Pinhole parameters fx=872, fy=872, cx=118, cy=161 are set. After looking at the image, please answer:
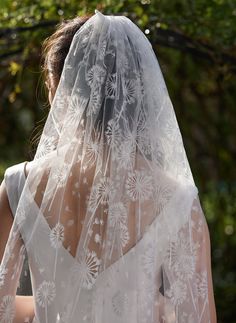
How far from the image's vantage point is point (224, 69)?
501 centimetres

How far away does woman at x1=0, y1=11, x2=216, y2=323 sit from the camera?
2709mm

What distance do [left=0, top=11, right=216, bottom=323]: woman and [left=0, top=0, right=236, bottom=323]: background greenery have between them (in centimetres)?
110

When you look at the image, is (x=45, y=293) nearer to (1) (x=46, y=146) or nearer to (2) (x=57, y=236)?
(2) (x=57, y=236)

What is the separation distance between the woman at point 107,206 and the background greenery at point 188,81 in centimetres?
110

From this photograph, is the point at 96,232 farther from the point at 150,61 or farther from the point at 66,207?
the point at 150,61

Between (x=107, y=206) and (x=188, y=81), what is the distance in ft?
15.8

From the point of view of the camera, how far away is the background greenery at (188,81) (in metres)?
4.55

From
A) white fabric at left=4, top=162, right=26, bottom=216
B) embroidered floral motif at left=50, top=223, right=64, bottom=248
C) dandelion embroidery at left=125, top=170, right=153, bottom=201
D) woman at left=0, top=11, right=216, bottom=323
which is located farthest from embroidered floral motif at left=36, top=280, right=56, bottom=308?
dandelion embroidery at left=125, top=170, right=153, bottom=201

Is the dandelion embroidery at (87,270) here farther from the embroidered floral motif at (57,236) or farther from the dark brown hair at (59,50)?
the dark brown hair at (59,50)

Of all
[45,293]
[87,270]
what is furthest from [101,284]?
[45,293]

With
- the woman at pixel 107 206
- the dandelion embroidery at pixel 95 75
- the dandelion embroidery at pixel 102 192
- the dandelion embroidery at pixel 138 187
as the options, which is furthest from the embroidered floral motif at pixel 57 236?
the dandelion embroidery at pixel 95 75

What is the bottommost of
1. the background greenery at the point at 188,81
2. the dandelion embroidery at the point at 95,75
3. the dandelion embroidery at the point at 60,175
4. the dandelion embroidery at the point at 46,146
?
the background greenery at the point at 188,81

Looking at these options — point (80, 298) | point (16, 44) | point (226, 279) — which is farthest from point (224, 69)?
point (226, 279)

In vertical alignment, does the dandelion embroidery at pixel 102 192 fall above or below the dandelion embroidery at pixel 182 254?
above
